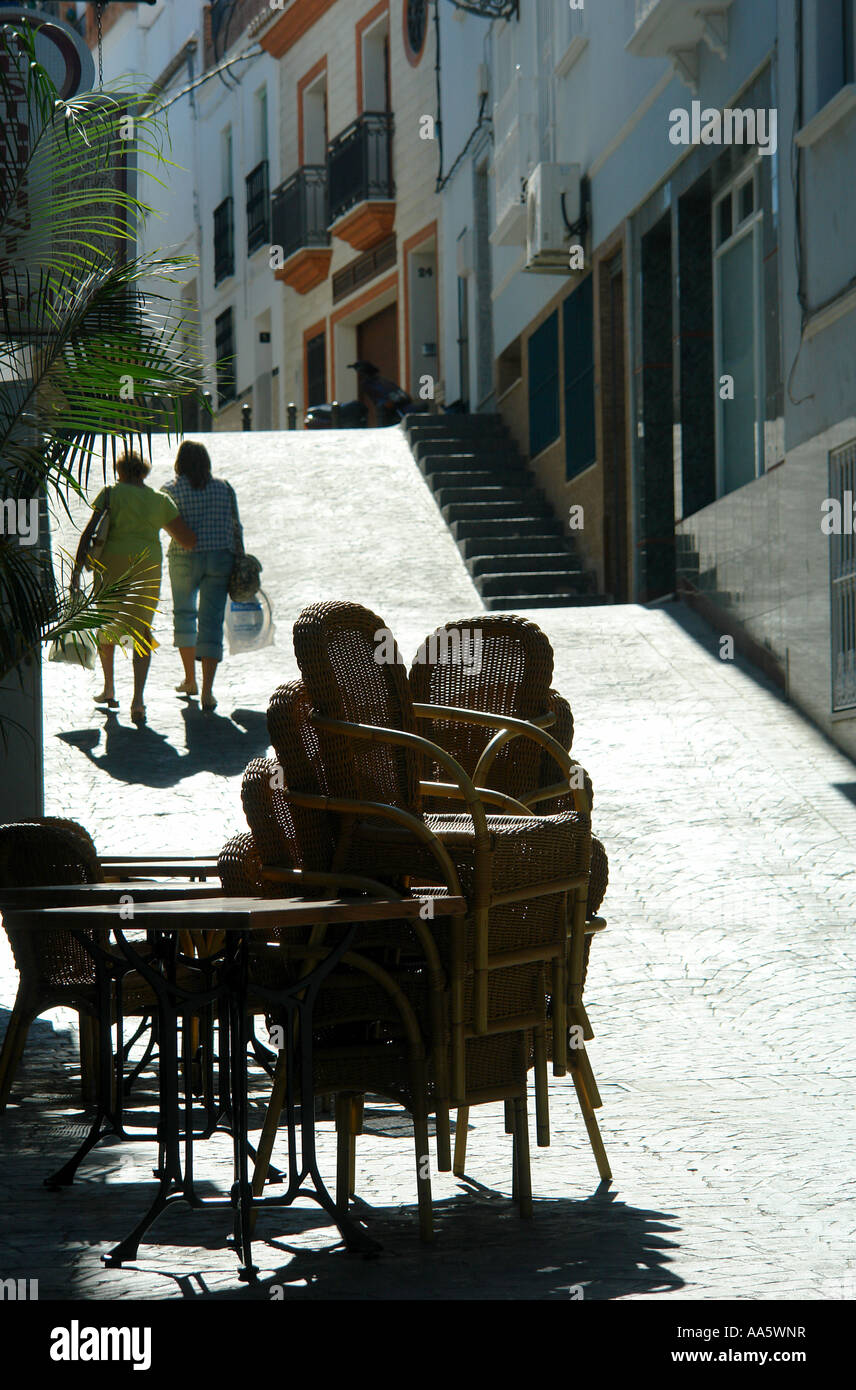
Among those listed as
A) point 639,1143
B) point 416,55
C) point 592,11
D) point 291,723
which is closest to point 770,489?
point 592,11

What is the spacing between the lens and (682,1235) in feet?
13.7

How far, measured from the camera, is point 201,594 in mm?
11891

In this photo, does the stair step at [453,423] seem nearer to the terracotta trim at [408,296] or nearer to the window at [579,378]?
the window at [579,378]

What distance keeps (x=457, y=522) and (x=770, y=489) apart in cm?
579

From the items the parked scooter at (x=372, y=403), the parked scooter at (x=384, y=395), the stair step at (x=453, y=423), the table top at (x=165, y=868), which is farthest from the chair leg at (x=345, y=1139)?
the parked scooter at (x=384, y=395)

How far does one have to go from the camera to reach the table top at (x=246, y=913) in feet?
12.3

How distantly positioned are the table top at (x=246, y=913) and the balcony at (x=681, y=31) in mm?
10383

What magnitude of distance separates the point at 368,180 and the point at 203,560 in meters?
17.7

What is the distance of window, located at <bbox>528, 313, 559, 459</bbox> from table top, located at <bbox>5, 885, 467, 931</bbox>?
15040 millimetres

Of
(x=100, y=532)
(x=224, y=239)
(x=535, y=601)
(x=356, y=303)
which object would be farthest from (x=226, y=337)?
(x=100, y=532)

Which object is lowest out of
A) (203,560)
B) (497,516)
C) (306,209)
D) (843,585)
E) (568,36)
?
(843,585)

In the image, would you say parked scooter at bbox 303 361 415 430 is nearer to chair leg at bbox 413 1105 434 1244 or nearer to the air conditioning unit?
the air conditioning unit

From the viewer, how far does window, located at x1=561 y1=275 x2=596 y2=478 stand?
56.9 feet

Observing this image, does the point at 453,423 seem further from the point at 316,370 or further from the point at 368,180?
the point at 316,370
